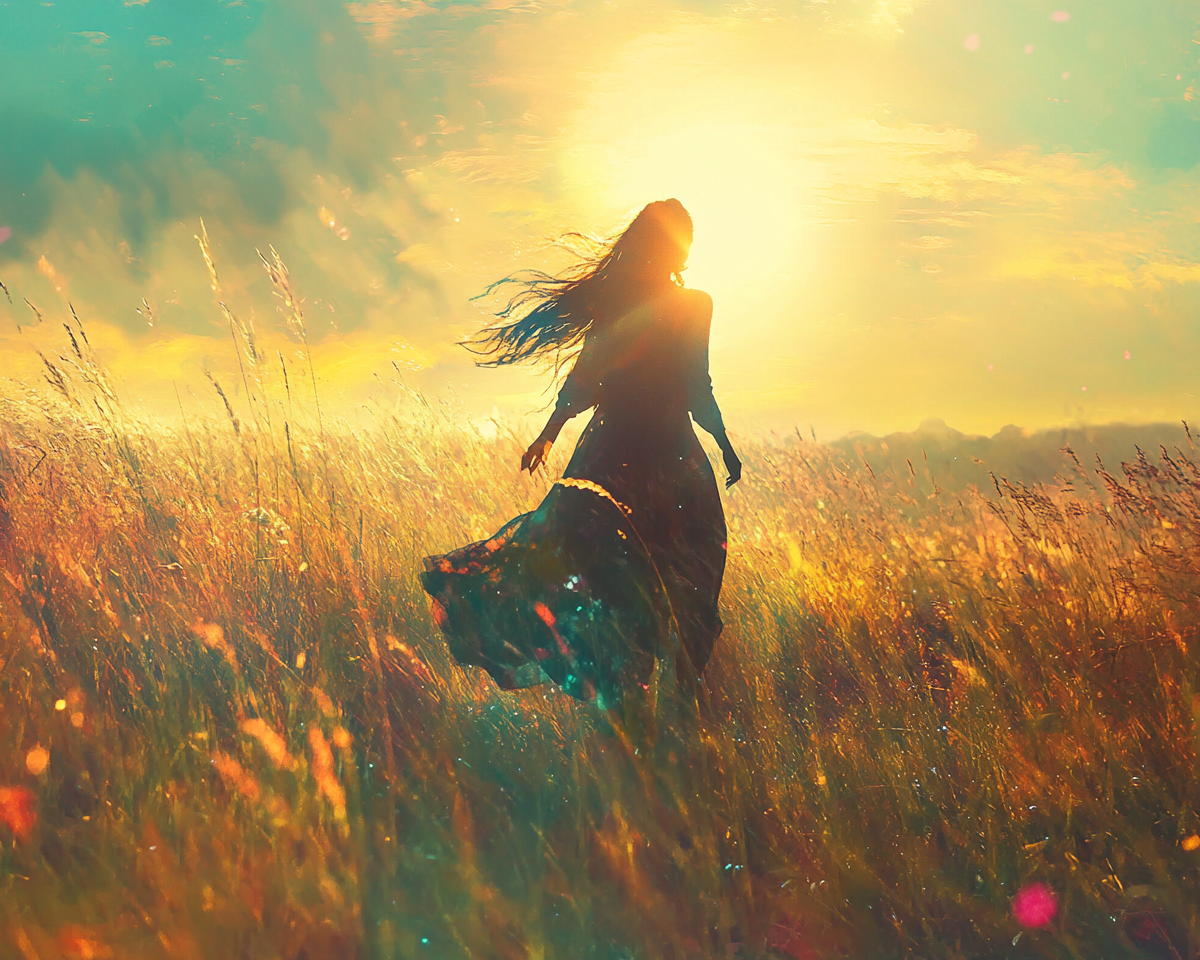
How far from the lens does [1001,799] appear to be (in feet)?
6.56

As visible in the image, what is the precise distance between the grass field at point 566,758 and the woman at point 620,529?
212 mm

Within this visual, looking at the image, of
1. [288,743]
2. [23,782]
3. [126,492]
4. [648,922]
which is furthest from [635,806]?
[126,492]

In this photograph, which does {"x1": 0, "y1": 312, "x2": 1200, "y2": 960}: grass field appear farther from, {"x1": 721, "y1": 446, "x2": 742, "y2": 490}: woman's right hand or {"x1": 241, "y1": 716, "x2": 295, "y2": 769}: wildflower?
{"x1": 721, "y1": 446, "x2": 742, "y2": 490}: woman's right hand

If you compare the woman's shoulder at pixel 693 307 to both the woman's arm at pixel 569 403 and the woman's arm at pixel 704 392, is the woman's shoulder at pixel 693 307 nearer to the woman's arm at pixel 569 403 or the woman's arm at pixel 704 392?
the woman's arm at pixel 704 392

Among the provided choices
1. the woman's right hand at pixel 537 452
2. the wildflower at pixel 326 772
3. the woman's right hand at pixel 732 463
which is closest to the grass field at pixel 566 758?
the wildflower at pixel 326 772

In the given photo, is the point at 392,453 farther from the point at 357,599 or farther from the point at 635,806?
the point at 635,806

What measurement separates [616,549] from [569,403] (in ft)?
2.01

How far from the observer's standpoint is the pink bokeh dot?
70.4 inches

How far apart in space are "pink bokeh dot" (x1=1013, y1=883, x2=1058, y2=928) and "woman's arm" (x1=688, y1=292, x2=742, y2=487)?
4.74ft

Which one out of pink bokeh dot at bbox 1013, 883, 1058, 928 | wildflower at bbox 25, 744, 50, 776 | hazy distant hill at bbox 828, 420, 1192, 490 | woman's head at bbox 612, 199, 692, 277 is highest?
woman's head at bbox 612, 199, 692, 277

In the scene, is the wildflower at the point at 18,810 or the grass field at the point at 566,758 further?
the wildflower at the point at 18,810

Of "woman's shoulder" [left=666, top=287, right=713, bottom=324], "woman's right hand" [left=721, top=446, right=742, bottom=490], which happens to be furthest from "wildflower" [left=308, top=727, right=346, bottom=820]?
"woman's shoulder" [left=666, top=287, right=713, bottom=324]

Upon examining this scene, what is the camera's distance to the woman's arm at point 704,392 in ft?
9.03

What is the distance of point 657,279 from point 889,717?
1.73 meters
